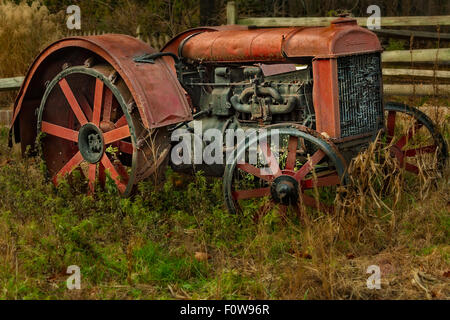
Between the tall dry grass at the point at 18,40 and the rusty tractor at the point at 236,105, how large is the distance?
3525 mm

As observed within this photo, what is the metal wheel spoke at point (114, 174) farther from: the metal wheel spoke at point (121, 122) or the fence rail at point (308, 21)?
the fence rail at point (308, 21)

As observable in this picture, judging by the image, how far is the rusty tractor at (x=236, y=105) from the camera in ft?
14.8

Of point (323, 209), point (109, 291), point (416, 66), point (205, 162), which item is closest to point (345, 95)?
point (323, 209)

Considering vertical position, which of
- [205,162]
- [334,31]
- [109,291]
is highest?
[334,31]

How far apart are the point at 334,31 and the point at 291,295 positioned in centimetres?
190

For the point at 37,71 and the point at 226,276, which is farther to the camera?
the point at 37,71

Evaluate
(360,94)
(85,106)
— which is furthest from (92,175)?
(360,94)

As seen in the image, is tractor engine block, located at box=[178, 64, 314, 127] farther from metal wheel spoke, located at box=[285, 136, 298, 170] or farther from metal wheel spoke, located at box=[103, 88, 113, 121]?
metal wheel spoke, located at box=[103, 88, 113, 121]

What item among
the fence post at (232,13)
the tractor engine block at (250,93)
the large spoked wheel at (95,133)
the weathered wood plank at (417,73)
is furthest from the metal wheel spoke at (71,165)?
the weathered wood plank at (417,73)

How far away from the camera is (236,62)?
5.03 metres

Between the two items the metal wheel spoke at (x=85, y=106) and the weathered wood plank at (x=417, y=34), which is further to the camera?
the weathered wood plank at (x=417, y=34)

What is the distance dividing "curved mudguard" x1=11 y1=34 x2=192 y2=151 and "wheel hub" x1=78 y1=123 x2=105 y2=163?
54 centimetres

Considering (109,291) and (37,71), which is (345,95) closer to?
(109,291)

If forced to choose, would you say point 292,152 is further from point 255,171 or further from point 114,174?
point 114,174
